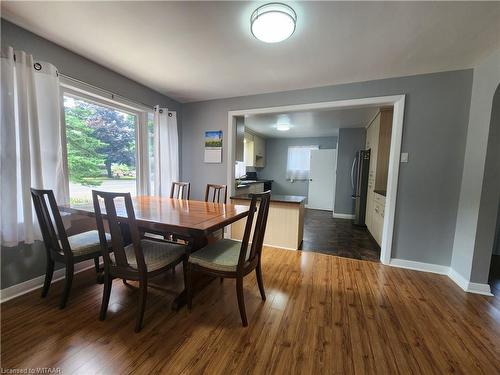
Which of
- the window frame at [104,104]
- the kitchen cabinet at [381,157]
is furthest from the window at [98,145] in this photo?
the kitchen cabinet at [381,157]

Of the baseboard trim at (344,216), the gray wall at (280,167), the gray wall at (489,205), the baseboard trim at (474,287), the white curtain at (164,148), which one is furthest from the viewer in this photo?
the gray wall at (280,167)

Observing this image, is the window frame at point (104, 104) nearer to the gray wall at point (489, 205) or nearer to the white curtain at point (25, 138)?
the white curtain at point (25, 138)

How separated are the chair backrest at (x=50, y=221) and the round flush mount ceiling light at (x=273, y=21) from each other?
200cm

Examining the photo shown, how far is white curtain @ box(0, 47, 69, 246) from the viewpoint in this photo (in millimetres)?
1638

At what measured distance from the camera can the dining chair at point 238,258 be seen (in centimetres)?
148

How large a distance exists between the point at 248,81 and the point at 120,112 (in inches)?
69.8

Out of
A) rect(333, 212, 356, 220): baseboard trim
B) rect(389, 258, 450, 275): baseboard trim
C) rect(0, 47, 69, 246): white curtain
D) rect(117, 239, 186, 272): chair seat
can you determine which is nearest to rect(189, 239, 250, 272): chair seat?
rect(117, 239, 186, 272): chair seat

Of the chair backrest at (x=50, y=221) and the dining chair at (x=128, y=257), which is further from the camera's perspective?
the chair backrest at (x=50, y=221)

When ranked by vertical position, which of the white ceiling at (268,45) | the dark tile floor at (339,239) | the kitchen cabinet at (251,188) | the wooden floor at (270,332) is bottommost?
the dark tile floor at (339,239)

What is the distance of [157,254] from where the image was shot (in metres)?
1.63

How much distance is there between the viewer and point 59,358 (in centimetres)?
121

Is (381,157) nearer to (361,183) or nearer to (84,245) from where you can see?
(361,183)

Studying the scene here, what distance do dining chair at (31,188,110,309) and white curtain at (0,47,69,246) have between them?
0.71ft

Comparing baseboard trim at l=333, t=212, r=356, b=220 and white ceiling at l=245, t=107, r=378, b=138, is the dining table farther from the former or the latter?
baseboard trim at l=333, t=212, r=356, b=220
